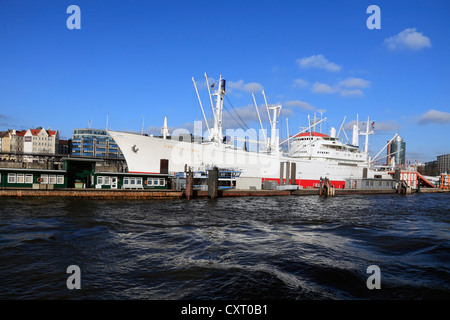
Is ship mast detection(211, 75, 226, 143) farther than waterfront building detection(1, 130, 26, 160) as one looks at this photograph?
No

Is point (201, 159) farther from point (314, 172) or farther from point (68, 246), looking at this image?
point (68, 246)

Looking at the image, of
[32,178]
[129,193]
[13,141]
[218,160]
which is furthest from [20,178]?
[13,141]

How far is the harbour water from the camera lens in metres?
9.86

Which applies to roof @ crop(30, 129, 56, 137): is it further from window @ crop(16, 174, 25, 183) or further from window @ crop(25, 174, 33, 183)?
window @ crop(25, 174, 33, 183)

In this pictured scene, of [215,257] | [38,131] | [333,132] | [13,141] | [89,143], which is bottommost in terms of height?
[215,257]

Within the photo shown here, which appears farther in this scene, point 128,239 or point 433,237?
point 433,237

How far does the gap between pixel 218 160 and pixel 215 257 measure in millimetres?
44099

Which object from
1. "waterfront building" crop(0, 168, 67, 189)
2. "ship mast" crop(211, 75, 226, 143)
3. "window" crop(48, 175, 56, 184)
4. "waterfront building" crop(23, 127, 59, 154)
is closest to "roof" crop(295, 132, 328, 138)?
"ship mast" crop(211, 75, 226, 143)

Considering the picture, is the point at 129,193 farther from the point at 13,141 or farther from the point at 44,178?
the point at 13,141

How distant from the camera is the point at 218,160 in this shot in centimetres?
5744

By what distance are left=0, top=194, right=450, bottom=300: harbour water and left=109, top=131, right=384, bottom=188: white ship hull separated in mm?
25099

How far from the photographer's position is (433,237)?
63.3 ft
